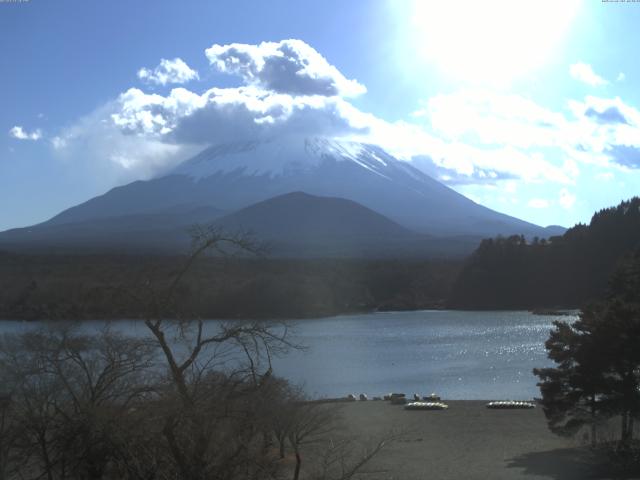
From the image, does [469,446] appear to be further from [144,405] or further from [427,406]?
[144,405]

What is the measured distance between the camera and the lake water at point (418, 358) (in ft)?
81.6

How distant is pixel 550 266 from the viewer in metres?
66.1

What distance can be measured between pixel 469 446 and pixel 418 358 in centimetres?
1724

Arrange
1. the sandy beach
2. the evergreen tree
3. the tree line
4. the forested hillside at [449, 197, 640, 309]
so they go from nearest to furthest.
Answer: the tree line, the sandy beach, the evergreen tree, the forested hillside at [449, 197, 640, 309]

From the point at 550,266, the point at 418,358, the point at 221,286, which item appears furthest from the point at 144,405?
the point at 550,266

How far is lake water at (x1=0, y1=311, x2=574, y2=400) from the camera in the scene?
81.6 ft

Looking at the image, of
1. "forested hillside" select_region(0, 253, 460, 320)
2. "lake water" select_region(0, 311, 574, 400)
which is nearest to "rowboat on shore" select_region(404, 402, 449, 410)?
"lake water" select_region(0, 311, 574, 400)

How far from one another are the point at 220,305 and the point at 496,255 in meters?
43.6

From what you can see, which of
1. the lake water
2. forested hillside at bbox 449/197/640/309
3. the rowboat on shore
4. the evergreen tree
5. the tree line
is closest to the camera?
the tree line

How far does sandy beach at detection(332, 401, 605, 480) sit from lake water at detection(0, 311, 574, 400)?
8.85 feet

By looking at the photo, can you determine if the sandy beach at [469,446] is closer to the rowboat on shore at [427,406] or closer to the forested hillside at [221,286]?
the rowboat on shore at [427,406]

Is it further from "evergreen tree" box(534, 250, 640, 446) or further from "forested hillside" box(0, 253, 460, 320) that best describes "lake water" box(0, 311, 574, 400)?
"evergreen tree" box(534, 250, 640, 446)

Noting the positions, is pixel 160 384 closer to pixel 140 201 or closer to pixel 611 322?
pixel 611 322

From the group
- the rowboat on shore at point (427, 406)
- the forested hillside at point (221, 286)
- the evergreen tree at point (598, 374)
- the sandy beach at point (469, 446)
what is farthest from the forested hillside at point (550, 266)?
the evergreen tree at point (598, 374)
